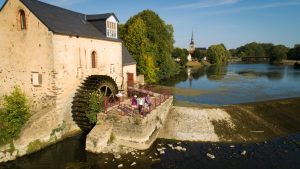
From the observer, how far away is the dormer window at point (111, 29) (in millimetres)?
20875

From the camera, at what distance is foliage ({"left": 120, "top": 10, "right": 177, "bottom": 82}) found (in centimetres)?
3669

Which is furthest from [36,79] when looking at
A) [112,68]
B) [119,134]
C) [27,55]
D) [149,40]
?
[149,40]

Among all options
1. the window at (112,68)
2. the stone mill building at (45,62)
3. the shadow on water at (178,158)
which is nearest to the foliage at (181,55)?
the window at (112,68)

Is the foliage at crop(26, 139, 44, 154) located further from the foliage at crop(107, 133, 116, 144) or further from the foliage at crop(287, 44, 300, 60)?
the foliage at crop(287, 44, 300, 60)

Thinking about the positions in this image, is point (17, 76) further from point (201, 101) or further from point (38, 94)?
point (201, 101)

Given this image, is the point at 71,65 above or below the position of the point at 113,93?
above

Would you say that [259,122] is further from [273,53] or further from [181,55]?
[273,53]

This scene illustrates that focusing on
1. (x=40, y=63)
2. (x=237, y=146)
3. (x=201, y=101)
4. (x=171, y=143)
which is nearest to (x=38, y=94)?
(x=40, y=63)

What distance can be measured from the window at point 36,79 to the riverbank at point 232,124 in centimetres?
899

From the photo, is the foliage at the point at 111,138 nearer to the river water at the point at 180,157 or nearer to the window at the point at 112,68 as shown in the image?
the river water at the point at 180,157

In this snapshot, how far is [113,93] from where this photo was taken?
19.2 metres

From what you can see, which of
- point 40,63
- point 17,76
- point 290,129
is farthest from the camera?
point 290,129

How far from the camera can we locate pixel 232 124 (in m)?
18.7

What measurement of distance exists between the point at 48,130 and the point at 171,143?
7845 millimetres
